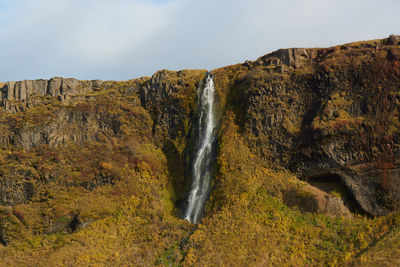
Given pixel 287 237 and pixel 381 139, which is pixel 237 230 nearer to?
pixel 287 237

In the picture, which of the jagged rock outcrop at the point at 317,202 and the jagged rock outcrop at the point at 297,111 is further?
the jagged rock outcrop at the point at 297,111

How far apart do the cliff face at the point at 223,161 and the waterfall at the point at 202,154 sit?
119 centimetres

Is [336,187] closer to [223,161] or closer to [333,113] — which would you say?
[333,113]

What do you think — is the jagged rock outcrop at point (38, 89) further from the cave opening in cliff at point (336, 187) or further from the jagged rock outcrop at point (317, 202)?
the cave opening in cliff at point (336, 187)

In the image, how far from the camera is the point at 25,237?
33.9 meters

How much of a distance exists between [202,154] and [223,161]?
365cm

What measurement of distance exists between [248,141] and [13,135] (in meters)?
27.4

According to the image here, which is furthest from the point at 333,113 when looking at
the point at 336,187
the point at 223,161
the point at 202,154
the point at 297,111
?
the point at 202,154

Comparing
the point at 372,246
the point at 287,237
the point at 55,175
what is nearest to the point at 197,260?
the point at 287,237

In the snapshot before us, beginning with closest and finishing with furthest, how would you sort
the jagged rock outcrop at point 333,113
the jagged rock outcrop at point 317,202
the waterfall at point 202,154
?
the jagged rock outcrop at point 317,202, the jagged rock outcrop at point 333,113, the waterfall at point 202,154

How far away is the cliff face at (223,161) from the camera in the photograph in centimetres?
3061

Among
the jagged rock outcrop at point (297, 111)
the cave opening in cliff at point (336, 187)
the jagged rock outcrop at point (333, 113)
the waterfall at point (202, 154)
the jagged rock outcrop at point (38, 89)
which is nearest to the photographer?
the cave opening in cliff at point (336, 187)

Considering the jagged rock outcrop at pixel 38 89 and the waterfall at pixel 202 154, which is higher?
the jagged rock outcrop at pixel 38 89

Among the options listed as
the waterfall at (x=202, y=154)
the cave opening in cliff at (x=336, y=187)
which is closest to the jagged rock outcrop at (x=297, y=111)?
the cave opening in cliff at (x=336, y=187)
